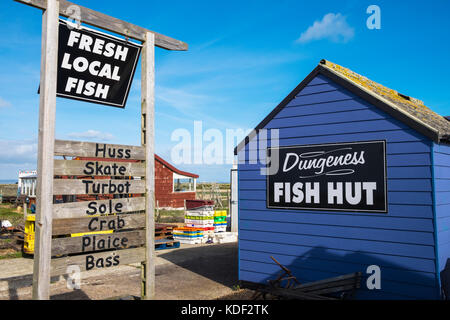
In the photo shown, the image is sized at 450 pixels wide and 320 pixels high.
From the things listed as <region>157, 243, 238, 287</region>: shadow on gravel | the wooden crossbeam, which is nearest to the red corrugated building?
<region>157, 243, 238, 287</region>: shadow on gravel

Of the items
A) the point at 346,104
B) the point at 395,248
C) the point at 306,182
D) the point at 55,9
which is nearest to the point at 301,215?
the point at 306,182

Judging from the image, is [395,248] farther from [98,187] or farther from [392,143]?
[98,187]

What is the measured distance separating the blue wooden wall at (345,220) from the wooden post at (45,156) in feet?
17.6

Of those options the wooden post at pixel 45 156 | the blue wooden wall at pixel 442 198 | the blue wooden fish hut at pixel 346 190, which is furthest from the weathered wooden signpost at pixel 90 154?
the blue wooden wall at pixel 442 198

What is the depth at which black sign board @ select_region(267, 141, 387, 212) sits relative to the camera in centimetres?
746

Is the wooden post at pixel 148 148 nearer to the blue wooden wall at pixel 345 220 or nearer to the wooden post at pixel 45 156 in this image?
the wooden post at pixel 45 156

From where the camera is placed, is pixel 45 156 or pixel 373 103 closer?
pixel 45 156

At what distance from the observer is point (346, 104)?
26.2 feet

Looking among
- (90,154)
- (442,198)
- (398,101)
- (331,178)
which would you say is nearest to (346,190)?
(331,178)

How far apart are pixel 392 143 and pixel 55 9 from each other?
635 cm

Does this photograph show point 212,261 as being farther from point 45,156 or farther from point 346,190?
point 45,156

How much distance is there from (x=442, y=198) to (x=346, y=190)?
70.0 inches

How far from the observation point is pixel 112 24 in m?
5.65

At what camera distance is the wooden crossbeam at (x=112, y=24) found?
5053mm
